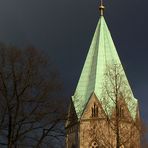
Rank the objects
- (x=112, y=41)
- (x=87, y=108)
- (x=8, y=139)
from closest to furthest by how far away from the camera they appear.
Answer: (x=8, y=139) < (x=87, y=108) < (x=112, y=41)

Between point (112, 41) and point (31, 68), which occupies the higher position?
point (112, 41)

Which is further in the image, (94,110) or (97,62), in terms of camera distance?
(97,62)

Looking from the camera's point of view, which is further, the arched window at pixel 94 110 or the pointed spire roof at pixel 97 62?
the pointed spire roof at pixel 97 62

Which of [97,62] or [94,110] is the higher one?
[97,62]

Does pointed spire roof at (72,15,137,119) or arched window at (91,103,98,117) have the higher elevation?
pointed spire roof at (72,15,137,119)

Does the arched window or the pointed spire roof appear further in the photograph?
the pointed spire roof

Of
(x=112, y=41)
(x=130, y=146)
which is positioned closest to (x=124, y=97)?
(x=130, y=146)

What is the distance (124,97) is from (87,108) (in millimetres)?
24956

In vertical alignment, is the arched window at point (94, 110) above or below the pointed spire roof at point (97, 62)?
below

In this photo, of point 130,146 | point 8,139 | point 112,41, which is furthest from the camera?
point 112,41

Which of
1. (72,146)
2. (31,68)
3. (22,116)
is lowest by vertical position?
(72,146)

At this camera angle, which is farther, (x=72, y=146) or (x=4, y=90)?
(x=72, y=146)

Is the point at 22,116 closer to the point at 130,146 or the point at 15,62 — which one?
the point at 15,62

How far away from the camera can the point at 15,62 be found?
19.9 metres
